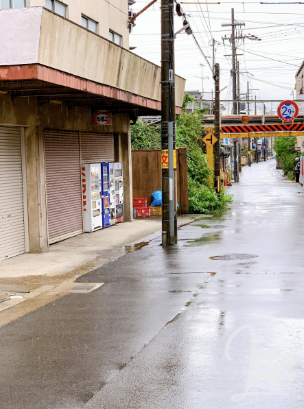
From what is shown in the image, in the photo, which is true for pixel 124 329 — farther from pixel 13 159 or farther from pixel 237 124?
pixel 237 124

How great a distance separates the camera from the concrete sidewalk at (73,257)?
1156cm

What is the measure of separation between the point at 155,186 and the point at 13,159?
411 inches

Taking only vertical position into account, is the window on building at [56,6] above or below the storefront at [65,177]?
above

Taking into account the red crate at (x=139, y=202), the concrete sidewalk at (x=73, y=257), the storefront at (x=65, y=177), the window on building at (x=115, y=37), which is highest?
the window on building at (x=115, y=37)

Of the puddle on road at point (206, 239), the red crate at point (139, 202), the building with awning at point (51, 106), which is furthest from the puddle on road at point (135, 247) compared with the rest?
the red crate at point (139, 202)

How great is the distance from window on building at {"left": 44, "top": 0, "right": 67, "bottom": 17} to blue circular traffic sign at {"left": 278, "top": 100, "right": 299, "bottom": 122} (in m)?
22.0

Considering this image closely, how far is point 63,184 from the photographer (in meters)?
16.6

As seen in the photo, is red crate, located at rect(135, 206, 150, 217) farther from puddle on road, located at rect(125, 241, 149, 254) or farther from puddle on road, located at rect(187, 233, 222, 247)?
puddle on road, located at rect(125, 241, 149, 254)

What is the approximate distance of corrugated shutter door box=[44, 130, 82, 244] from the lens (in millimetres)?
15711

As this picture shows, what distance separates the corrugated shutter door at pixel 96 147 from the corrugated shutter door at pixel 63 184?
61 centimetres

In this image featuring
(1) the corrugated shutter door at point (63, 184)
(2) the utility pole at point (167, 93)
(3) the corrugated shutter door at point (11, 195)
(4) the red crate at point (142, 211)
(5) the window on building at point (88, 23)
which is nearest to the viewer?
(3) the corrugated shutter door at point (11, 195)

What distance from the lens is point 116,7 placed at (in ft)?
65.2

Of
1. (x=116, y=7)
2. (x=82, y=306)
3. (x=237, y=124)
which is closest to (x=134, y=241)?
(x=82, y=306)

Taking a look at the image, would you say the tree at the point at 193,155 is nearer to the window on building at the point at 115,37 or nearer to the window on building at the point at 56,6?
the window on building at the point at 115,37
